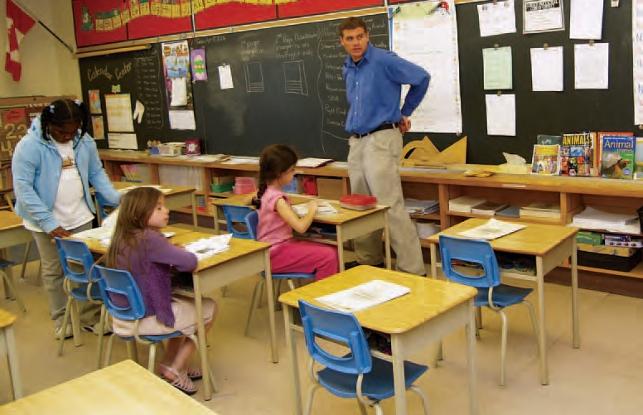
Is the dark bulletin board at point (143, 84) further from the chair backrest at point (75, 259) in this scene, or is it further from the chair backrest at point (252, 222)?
the chair backrest at point (75, 259)

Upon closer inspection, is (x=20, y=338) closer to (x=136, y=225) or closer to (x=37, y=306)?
(x=37, y=306)

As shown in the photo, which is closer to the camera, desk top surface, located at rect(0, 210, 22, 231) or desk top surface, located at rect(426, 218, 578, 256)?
desk top surface, located at rect(426, 218, 578, 256)

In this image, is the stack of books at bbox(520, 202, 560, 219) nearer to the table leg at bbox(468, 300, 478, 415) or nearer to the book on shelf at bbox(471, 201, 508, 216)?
the book on shelf at bbox(471, 201, 508, 216)

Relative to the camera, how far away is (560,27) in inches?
186

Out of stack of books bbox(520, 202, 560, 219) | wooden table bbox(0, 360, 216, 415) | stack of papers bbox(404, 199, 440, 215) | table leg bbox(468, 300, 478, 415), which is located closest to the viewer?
wooden table bbox(0, 360, 216, 415)

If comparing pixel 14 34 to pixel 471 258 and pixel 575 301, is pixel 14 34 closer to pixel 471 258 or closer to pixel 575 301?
pixel 471 258

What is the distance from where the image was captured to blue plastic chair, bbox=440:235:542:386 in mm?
3377

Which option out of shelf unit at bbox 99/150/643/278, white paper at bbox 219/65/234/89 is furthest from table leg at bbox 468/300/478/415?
white paper at bbox 219/65/234/89

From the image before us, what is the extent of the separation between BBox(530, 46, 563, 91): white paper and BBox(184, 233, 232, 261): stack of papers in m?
2.42

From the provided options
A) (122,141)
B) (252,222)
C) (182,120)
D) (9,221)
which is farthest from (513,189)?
(122,141)

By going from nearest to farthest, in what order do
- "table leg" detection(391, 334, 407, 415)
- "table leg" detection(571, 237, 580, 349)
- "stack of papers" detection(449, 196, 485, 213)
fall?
"table leg" detection(391, 334, 407, 415) → "table leg" detection(571, 237, 580, 349) → "stack of papers" detection(449, 196, 485, 213)

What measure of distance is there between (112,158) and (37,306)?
324 cm

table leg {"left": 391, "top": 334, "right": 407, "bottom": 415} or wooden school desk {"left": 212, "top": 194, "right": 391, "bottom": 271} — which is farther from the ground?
wooden school desk {"left": 212, "top": 194, "right": 391, "bottom": 271}

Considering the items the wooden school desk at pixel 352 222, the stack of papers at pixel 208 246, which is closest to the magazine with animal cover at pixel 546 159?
the wooden school desk at pixel 352 222
